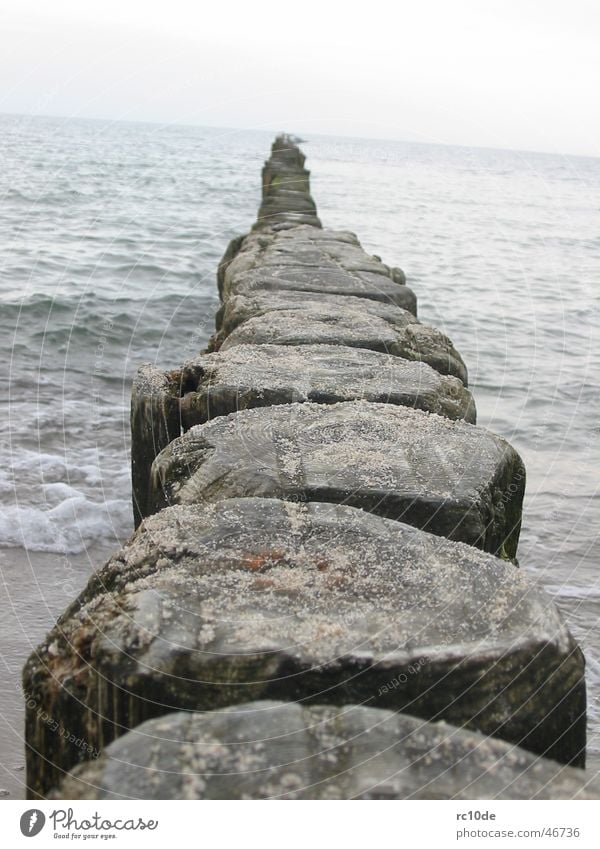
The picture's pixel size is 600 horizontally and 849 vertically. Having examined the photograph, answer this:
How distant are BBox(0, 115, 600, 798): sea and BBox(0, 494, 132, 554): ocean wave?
0.5 inches

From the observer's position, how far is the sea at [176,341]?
4.14m

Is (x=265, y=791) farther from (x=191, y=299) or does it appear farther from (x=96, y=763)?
(x=191, y=299)

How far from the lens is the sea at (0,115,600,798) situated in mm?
4141

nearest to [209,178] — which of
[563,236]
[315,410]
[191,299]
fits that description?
[563,236]

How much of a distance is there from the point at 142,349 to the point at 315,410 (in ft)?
18.8

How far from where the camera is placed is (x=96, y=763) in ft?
3.88
